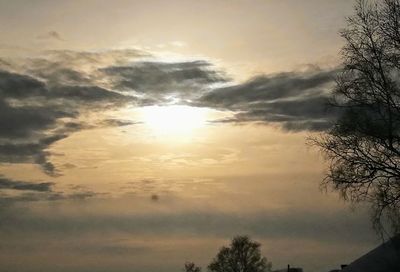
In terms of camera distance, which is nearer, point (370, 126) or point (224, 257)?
point (370, 126)

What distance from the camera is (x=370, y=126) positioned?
66.2ft

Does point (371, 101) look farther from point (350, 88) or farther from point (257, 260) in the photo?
point (257, 260)

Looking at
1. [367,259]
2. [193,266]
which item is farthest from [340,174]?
[193,266]

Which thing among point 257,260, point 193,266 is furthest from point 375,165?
point 193,266

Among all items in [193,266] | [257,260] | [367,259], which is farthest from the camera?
[193,266]

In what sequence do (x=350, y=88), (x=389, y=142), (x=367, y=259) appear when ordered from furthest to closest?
(x=367, y=259) < (x=350, y=88) < (x=389, y=142)

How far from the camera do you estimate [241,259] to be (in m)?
82.2

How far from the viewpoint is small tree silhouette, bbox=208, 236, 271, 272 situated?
3196 inches

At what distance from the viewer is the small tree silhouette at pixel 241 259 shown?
81.2 m

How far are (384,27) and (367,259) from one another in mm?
17131

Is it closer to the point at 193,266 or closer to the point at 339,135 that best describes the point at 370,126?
the point at 339,135

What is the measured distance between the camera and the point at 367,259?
108 ft

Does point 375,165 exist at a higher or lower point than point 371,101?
lower

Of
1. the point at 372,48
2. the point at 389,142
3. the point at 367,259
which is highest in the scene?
the point at 372,48
